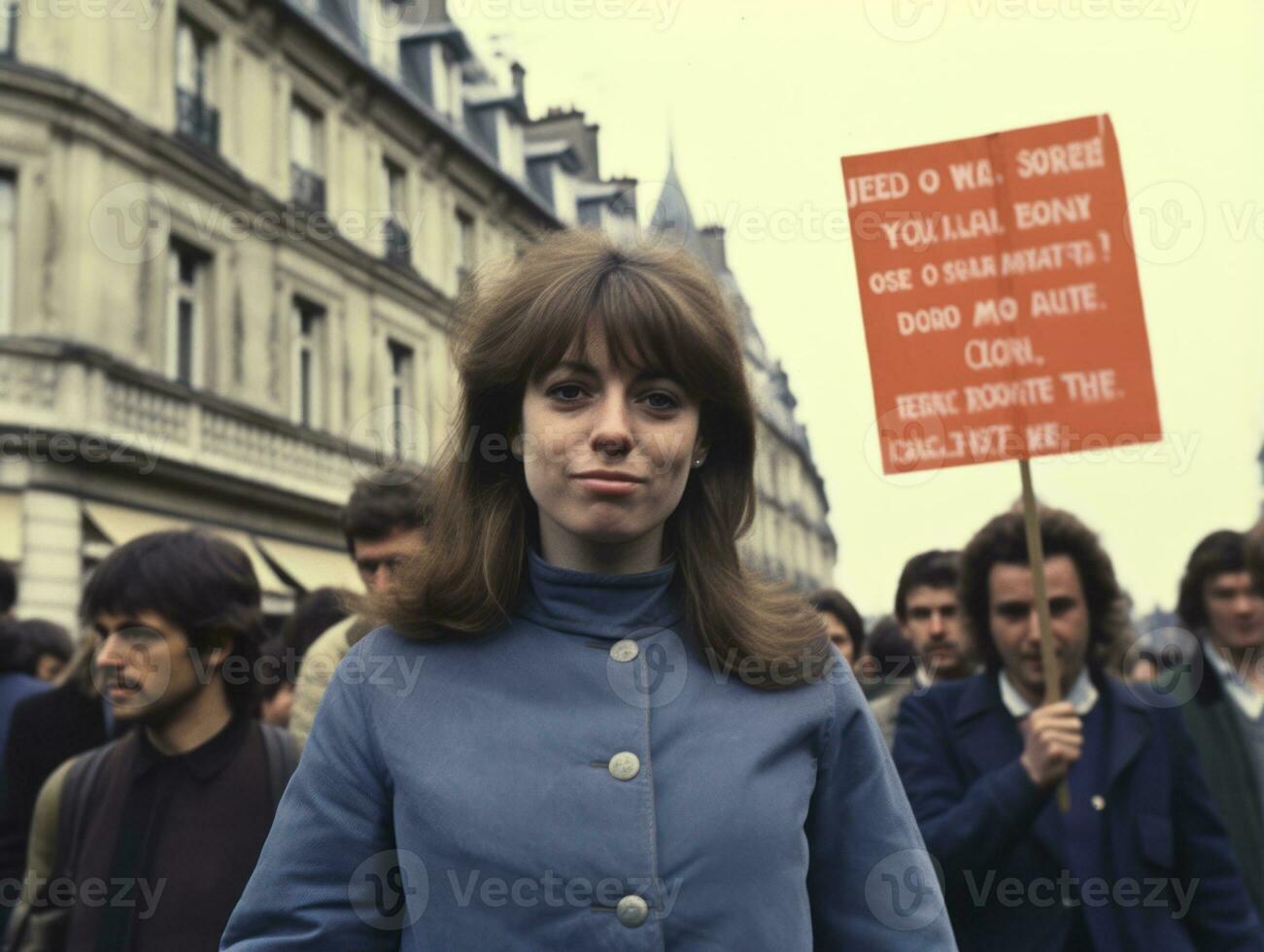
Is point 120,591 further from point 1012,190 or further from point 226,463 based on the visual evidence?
point 226,463

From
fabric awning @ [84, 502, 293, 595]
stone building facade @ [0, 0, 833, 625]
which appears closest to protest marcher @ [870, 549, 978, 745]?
stone building facade @ [0, 0, 833, 625]

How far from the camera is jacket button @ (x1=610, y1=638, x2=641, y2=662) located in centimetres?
207

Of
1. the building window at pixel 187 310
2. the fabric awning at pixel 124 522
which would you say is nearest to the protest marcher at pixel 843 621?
the fabric awning at pixel 124 522

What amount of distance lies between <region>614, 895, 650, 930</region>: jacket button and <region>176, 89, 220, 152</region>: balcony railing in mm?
18029

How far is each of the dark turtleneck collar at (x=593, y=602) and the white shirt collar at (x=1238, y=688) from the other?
9.36 ft

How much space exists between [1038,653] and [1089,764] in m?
0.34

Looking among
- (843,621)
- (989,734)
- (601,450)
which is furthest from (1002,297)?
(601,450)

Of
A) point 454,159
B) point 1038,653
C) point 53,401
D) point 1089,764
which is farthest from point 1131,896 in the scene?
point 454,159

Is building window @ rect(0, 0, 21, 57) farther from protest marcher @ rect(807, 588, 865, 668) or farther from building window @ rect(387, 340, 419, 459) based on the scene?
protest marcher @ rect(807, 588, 865, 668)

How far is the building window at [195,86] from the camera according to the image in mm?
18906

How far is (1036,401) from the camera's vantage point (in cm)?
427

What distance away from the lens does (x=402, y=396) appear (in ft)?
80.7

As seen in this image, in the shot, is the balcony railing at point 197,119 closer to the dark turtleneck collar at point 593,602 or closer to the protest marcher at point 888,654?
the protest marcher at point 888,654

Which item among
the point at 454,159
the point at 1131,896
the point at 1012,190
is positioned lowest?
the point at 1131,896
